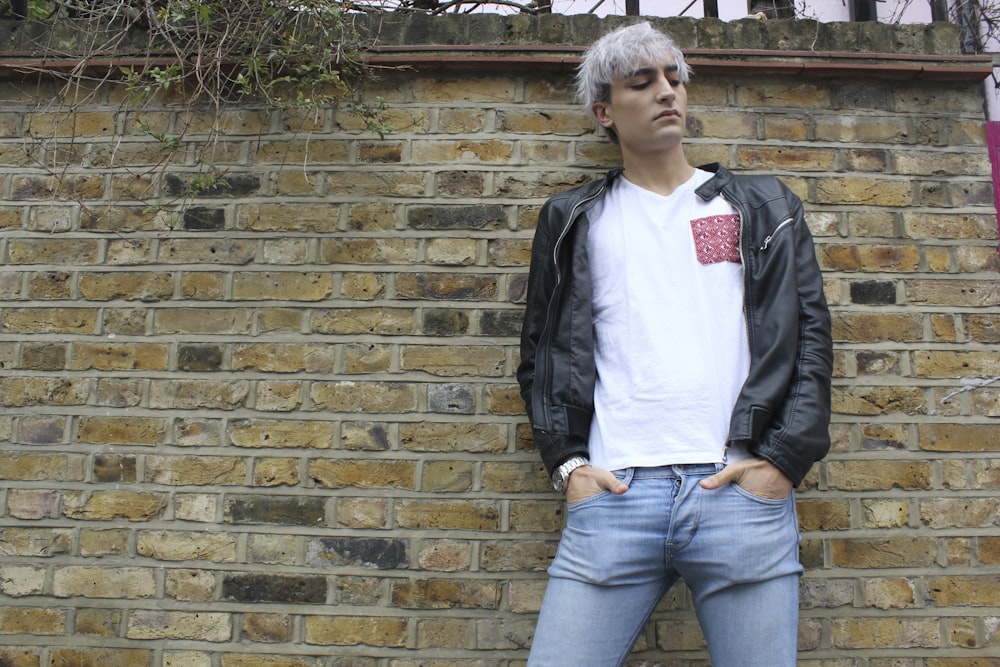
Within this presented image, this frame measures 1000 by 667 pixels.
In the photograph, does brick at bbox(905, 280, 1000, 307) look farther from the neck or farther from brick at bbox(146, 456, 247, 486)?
brick at bbox(146, 456, 247, 486)

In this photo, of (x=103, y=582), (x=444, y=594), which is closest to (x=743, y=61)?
(x=444, y=594)

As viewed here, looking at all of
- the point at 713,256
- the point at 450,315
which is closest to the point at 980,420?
the point at 713,256

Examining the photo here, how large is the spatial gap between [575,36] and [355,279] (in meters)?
1.03

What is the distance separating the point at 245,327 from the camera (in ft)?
7.97

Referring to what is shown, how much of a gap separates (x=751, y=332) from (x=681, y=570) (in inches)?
21.7

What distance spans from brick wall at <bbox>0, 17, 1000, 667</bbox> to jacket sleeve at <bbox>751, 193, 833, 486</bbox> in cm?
62

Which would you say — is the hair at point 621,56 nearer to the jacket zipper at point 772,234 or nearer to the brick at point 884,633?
the jacket zipper at point 772,234

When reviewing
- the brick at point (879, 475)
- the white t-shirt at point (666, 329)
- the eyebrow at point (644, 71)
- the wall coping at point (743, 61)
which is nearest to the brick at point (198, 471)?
the white t-shirt at point (666, 329)

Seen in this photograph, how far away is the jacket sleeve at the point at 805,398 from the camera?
5.56 feet

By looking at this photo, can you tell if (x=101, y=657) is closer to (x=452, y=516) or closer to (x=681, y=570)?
(x=452, y=516)

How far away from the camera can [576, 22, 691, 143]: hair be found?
6.61 ft

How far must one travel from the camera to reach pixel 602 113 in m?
2.15

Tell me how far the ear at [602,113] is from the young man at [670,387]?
74 mm

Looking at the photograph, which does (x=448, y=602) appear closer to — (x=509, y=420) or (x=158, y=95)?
(x=509, y=420)
